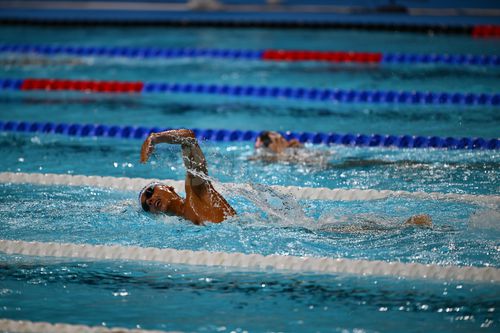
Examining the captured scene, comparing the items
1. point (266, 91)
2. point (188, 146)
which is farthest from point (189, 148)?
point (266, 91)

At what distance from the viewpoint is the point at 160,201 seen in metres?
4.70

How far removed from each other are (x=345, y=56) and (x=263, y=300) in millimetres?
6127

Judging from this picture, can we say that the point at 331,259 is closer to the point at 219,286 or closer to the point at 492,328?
the point at 219,286

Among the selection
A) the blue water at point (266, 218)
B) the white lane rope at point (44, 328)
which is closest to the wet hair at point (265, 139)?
the blue water at point (266, 218)

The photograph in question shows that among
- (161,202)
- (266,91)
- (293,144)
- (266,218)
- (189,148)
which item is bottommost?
(266,218)

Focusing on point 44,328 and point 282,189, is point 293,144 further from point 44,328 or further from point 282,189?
point 44,328

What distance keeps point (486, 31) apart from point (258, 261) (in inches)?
287

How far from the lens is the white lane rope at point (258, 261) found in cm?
411

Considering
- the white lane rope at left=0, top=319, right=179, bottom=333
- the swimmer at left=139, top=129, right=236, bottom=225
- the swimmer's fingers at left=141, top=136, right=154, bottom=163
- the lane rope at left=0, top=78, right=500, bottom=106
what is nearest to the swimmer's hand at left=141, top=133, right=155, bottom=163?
the swimmer's fingers at left=141, top=136, right=154, bottom=163

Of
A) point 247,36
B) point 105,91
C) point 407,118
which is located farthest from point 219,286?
point 247,36

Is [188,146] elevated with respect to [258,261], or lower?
elevated

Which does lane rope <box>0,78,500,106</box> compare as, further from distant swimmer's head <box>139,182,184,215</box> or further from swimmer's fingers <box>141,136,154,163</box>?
swimmer's fingers <box>141,136,154,163</box>

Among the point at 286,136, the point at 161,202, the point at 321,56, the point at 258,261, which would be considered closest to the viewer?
the point at 258,261

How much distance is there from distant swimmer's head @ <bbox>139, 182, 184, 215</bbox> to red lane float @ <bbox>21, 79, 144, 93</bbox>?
4.36m
